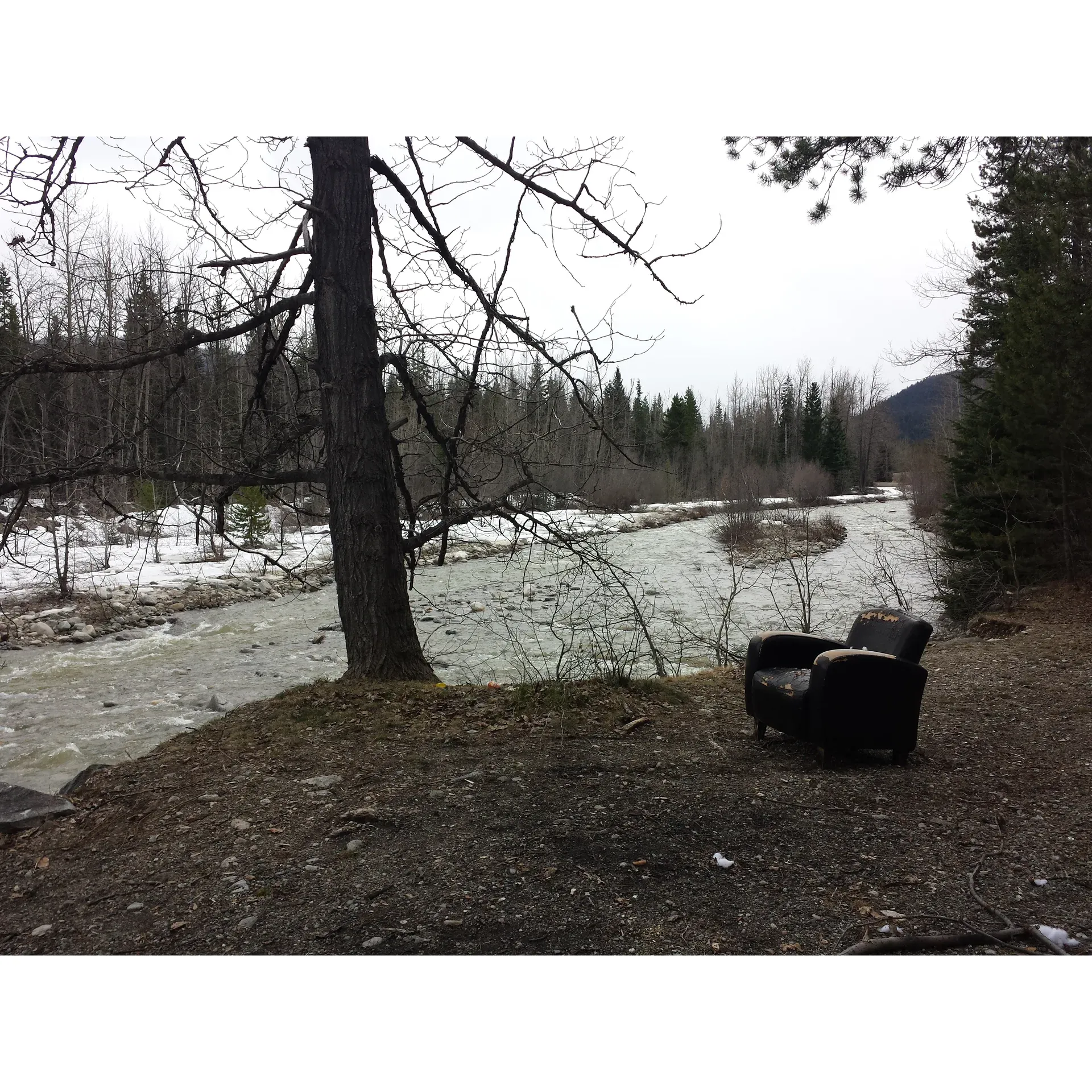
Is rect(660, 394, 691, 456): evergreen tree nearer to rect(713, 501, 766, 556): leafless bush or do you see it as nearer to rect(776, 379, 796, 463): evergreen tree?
rect(776, 379, 796, 463): evergreen tree

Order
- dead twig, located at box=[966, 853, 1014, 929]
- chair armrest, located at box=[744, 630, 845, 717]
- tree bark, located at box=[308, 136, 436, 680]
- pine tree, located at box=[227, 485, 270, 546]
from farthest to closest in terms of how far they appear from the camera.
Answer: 1. pine tree, located at box=[227, 485, 270, 546]
2. tree bark, located at box=[308, 136, 436, 680]
3. chair armrest, located at box=[744, 630, 845, 717]
4. dead twig, located at box=[966, 853, 1014, 929]

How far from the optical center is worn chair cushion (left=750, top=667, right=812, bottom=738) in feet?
12.6

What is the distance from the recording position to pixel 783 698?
396 cm

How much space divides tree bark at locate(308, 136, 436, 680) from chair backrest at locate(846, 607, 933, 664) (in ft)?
8.85

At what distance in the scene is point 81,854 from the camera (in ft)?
9.68

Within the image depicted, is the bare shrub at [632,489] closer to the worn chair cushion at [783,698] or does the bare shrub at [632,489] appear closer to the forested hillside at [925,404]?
the worn chair cushion at [783,698]

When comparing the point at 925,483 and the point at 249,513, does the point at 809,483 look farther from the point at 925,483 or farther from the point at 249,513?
the point at 249,513

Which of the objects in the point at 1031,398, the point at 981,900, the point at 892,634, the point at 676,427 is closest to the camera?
the point at 981,900

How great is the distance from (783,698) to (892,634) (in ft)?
2.12

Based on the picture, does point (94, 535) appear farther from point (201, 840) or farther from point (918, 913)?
point (918, 913)

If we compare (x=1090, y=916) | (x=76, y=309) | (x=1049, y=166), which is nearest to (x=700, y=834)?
(x=1090, y=916)

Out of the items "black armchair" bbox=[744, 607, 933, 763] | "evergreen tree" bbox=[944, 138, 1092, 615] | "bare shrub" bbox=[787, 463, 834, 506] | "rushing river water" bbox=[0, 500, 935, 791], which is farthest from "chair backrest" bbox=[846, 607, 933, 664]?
"bare shrub" bbox=[787, 463, 834, 506]

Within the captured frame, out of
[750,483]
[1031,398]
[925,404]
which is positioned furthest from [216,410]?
[925,404]
